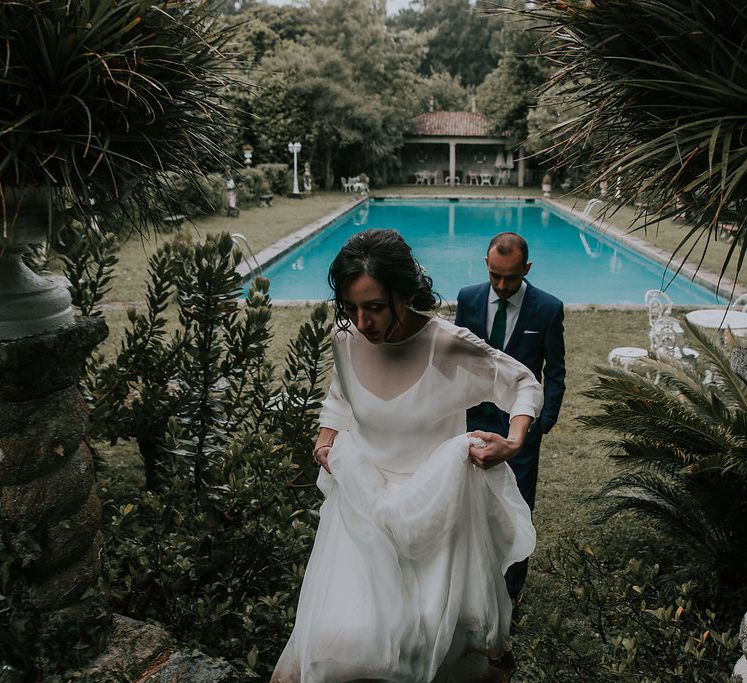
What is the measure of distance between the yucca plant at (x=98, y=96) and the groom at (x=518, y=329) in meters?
1.84

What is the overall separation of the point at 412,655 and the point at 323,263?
16069mm

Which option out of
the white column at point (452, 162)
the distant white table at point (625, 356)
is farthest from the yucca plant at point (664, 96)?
the white column at point (452, 162)

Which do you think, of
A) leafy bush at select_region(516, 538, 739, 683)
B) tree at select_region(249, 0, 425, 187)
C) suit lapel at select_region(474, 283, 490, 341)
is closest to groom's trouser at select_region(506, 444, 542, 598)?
leafy bush at select_region(516, 538, 739, 683)

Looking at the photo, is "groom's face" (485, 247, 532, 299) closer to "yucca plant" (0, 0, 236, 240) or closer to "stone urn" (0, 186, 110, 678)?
"yucca plant" (0, 0, 236, 240)

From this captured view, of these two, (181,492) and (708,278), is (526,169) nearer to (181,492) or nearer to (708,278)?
(708,278)

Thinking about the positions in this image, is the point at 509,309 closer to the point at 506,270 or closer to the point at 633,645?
the point at 506,270

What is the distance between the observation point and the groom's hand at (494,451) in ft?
7.53

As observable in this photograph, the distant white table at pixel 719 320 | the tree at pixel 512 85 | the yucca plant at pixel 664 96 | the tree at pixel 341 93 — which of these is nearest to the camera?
the yucca plant at pixel 664 96

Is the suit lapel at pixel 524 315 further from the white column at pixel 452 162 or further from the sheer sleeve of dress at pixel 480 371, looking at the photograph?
the white column at pixel 452 162

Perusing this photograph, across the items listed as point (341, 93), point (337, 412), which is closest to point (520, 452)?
point (337, 412)

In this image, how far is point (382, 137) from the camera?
118 feet

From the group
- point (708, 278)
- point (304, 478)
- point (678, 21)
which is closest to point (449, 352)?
point (678, 21)

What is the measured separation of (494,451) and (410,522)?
33cm

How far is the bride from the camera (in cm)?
214
